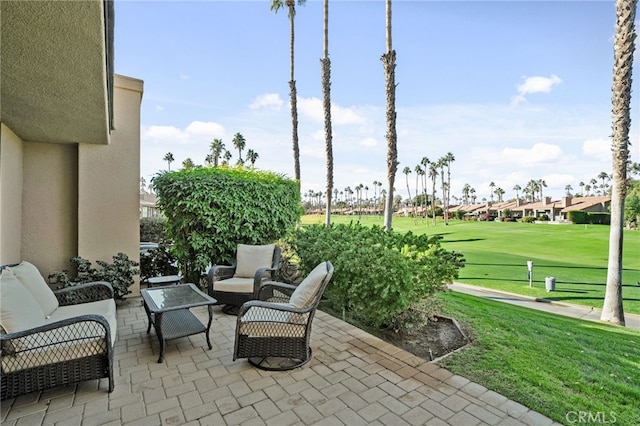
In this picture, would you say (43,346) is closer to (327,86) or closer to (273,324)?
(273,324)

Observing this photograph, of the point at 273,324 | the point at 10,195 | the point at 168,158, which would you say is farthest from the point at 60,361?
the point at 168,158

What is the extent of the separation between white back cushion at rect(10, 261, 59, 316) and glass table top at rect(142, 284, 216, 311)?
88cm

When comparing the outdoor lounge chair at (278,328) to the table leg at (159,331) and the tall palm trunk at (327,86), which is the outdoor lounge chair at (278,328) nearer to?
the table leg at (159,331)

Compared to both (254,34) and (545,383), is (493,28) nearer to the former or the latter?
(254,34)

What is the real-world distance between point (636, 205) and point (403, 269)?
40763mm

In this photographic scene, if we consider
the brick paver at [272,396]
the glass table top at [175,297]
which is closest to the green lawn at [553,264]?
the glass table top at [175,297]

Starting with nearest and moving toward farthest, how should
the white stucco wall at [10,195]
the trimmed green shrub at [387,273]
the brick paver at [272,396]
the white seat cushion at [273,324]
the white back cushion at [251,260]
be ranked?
the brick paver at [272,396]
the white seat cushion at [273,324]
the trimmed green shrub at [387,273]
the white stucco wall at [10,195]
the white back cushion at [251,260]

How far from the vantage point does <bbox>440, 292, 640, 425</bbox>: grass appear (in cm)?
250

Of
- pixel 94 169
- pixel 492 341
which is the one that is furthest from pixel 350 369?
pixel 94 169

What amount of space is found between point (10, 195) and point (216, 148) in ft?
119

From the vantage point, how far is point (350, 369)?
3.00 metres

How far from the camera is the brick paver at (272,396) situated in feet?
7.39

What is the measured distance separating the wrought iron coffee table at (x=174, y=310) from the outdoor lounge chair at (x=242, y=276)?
1.97ft

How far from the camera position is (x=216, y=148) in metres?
38.7
